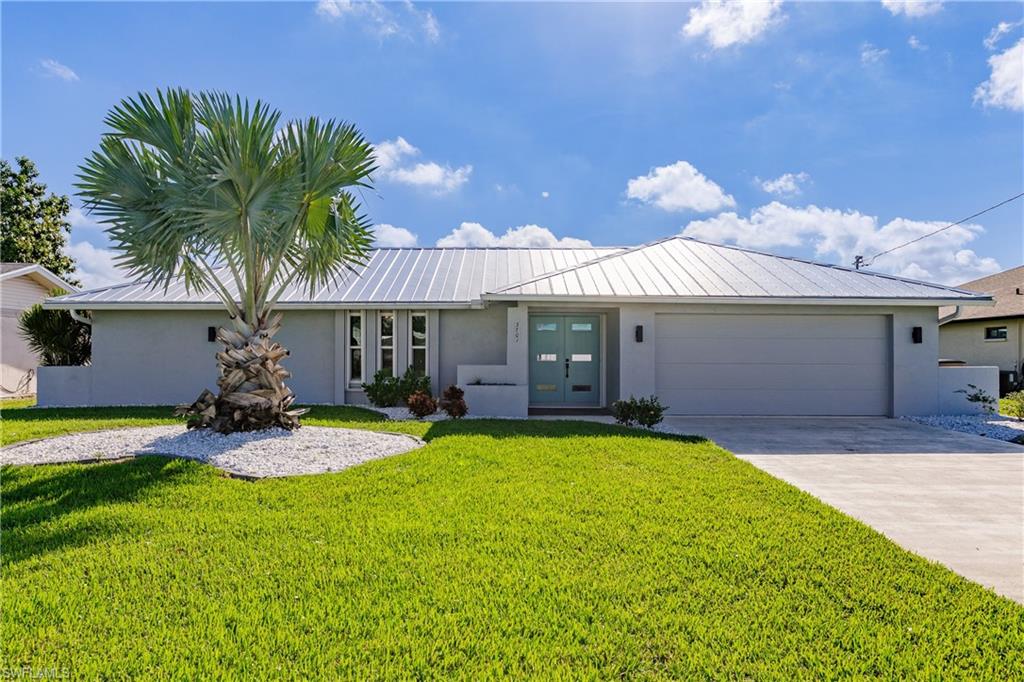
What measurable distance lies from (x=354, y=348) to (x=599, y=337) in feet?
20.8

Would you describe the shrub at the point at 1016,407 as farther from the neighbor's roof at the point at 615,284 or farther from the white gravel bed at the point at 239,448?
the white gravel bed at the point at 239,448

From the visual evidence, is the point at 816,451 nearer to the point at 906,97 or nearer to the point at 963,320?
the point at 906,97

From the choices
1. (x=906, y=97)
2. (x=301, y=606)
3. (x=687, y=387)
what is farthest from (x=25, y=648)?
(x=906, y=97)

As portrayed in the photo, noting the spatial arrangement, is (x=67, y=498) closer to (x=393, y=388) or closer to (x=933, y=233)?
(x=393, y=388)

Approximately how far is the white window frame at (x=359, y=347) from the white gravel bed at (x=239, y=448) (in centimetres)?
412

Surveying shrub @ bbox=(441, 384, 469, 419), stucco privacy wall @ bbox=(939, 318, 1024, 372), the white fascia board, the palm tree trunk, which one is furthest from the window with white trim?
stucco privacy wall @ bbox=(939, 318, 1024, 372)

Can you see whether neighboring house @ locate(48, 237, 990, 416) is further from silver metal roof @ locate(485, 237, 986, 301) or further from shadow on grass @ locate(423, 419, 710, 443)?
shadow on grass @ locate(423, 419, 710, 443)

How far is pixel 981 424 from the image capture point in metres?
9.55

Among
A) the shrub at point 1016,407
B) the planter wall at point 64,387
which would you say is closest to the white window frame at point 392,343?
the planter wall at point 64,387

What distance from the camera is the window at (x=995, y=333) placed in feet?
59.0

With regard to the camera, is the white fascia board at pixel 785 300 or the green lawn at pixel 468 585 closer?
the green lawn at pixel 468 585

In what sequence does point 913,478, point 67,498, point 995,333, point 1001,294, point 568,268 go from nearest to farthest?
point 67,498 < point 913,478 < point 568,268 < point 995,333 < point 1001,294

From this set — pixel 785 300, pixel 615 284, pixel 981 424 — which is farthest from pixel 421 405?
pixel 981 424

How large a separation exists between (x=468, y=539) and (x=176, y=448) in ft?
16.3
